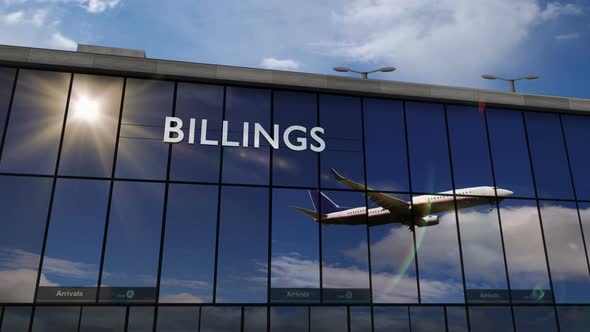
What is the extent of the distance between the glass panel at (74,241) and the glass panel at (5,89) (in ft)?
12.8

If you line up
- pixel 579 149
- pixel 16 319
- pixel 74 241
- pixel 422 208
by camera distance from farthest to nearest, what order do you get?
pixel 579 149 → pixel 422 208 → pixel 74 241 → pixel 16 319

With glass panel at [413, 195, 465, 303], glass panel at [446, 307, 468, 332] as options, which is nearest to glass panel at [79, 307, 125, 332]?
glass panel at [413, 195, 465, 303]

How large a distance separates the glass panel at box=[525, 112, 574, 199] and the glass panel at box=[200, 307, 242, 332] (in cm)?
1635

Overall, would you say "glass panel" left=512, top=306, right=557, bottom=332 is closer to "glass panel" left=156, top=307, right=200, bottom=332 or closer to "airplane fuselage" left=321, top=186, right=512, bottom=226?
"airplane fuselage" left=321, top=186, right=512, bottom=226

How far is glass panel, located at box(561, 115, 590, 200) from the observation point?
25.6m

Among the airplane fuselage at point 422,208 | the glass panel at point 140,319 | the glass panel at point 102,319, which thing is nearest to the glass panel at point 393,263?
the airplane fuselage at point 422,208

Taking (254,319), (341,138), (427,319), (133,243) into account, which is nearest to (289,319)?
(254,319)

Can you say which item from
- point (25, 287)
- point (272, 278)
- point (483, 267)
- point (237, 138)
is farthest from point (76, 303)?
point (483, 267)

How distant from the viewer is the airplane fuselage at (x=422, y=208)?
22344 millimetres

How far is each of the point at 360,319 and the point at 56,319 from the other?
1238 centimetres

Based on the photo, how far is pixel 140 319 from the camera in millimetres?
19547

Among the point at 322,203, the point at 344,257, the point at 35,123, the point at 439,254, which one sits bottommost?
the point at 344,257

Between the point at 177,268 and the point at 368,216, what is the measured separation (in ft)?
29.0

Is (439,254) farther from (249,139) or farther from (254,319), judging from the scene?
(249,139)
